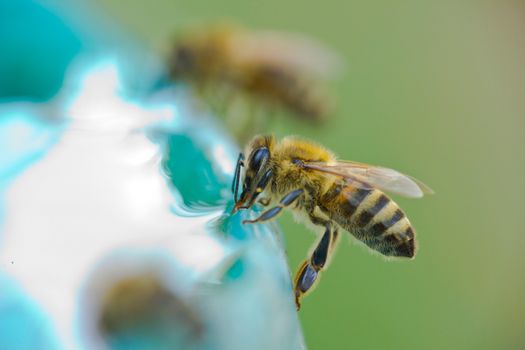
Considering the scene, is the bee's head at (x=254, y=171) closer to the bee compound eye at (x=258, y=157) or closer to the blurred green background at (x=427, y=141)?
the bee compound eye at (x=258, y=157)

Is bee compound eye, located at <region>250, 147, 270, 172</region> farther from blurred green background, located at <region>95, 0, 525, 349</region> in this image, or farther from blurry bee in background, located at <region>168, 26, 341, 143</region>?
blurry bee in background, located at <region>168, 26, 341, 143</region>

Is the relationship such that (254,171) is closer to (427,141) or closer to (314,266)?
(314,266)

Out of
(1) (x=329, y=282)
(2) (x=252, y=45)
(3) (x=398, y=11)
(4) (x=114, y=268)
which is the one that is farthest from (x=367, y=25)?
(4) (x=114, y=268)

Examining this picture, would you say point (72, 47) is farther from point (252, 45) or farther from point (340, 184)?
point (252, 45)

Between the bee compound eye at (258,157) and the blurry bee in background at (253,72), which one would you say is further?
the blurry bee in background at (253,72)

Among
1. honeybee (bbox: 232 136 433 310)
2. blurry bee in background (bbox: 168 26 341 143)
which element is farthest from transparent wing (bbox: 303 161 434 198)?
blurry bee in background (bbox: 168 26 341 143)

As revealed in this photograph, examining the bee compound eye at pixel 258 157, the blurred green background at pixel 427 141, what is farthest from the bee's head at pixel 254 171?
the blurred green background at pixel 427 141
